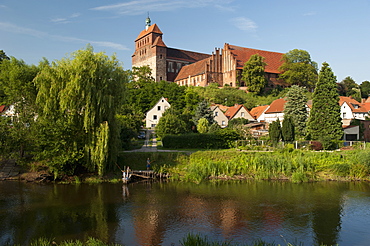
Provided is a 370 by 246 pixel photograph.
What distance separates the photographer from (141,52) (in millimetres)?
97562

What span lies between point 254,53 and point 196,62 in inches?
651

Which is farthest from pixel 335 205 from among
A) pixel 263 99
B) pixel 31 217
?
pixel 263 99

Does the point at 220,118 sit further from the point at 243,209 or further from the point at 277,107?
the point at 243,209

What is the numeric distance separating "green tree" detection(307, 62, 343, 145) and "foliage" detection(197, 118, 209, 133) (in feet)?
41.4

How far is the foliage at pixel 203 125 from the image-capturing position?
139 ft

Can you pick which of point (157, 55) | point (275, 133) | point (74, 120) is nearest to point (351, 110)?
point (275, 133)

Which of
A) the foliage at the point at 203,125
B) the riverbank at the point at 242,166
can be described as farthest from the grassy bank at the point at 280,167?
the foliage at the point at 203,125

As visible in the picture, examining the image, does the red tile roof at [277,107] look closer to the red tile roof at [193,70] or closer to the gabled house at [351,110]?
the gabled house at [351,110]

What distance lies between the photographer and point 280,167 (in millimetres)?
26547

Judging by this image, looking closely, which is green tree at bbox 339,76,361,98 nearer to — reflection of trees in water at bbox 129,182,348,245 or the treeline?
reflection of trees in water at bbox 129,182,348,245

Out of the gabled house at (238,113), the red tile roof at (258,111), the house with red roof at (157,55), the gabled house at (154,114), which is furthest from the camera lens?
the house with red roof at (157,55)

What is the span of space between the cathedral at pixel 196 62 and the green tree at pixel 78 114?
57.0 metres

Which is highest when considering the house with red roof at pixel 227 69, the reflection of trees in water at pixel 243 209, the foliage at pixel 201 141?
the house with red roof at pixel 227 69

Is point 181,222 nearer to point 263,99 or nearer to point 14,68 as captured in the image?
point 14,68
